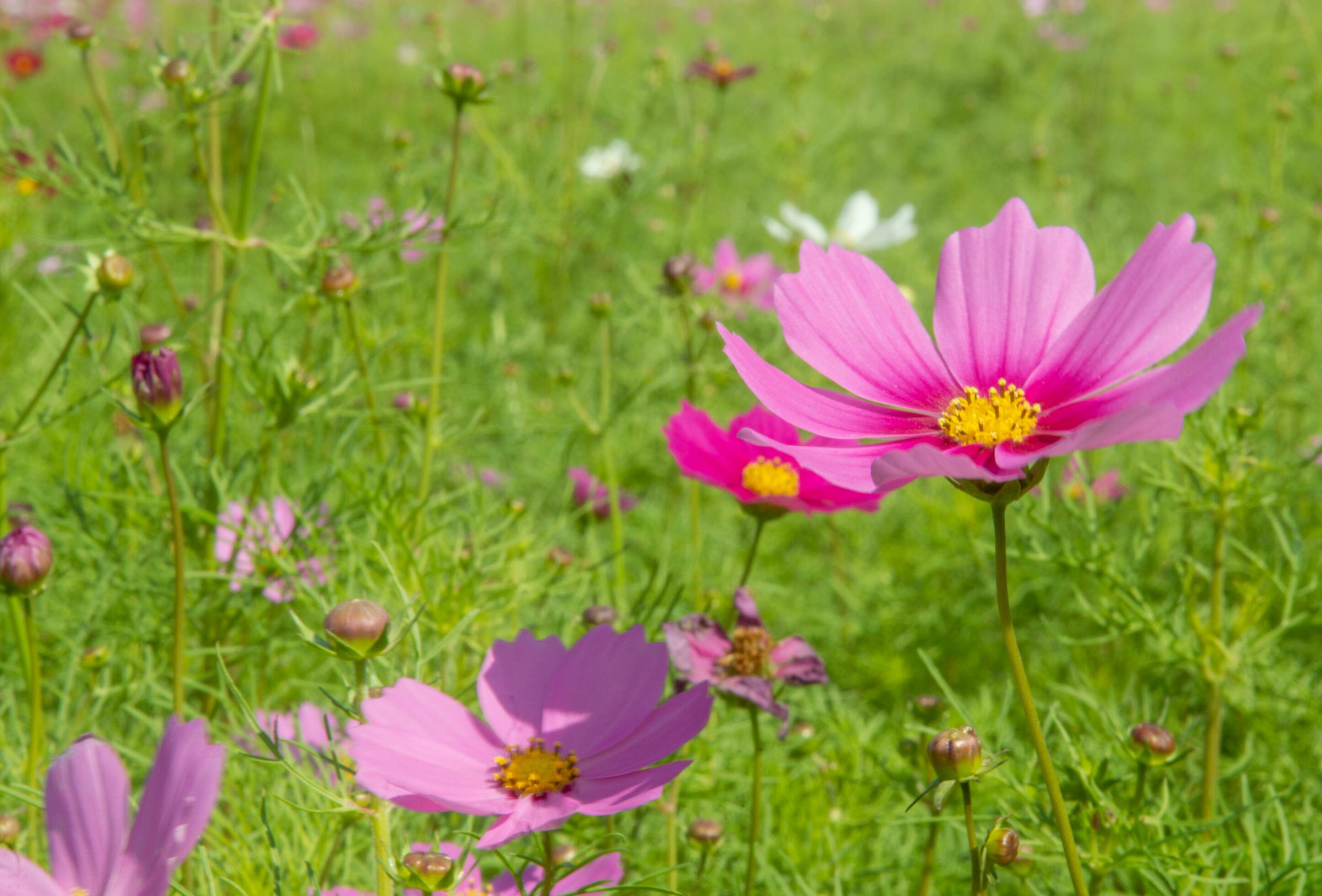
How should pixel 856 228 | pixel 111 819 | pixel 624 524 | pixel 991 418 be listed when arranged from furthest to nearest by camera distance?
pixel 856 228 < pixel 624 524 < pixel 991 418 < pixel 111 819

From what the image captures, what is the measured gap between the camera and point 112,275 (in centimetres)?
78

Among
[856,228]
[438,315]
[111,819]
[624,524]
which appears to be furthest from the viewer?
[856,228]

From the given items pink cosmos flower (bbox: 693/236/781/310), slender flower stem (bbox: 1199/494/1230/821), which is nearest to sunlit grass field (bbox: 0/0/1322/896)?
slender flower stem (bbox: 1199/494/1230/821)

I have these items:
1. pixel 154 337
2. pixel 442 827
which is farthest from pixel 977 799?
pixel 154 337

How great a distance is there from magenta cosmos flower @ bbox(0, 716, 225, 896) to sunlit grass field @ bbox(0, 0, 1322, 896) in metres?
0.08

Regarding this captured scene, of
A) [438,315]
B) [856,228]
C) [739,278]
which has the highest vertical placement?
[856,228]

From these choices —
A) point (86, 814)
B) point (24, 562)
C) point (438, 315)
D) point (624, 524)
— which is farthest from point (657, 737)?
point (624, 524)

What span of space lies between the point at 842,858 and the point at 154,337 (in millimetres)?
928

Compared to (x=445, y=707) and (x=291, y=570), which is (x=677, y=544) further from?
(x=445, y=707)

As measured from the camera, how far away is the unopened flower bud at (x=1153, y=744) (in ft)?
2.11

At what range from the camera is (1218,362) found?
0.39 m

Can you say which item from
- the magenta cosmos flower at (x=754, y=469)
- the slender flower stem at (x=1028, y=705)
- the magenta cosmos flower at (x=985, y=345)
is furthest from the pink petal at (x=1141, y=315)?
the magenta cosmos flower at (x=754, y=469)

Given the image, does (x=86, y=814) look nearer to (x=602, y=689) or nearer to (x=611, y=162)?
(x=602, y=689)

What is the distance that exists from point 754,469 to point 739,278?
3.37ft
